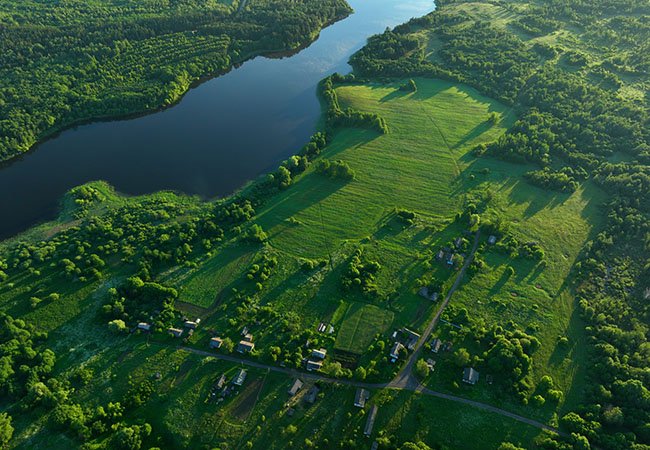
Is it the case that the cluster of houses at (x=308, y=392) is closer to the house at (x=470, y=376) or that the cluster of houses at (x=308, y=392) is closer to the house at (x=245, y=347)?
the house at (x=245, y=347)

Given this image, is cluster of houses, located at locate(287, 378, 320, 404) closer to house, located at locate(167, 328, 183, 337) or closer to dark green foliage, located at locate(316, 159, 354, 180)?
house, located at locate(167, 328, 183, 337)

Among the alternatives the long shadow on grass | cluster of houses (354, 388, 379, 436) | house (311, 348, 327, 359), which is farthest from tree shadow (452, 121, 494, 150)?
cluster of houses (354, 388, 379, 436)

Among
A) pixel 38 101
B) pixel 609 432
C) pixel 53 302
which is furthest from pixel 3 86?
pixel 609 432

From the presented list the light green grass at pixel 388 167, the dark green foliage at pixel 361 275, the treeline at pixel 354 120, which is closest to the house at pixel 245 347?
the dark green foliage at pixel 361 275

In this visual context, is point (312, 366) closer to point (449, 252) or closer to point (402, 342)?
point (402, 342)

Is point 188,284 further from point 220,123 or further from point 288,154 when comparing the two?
point 220,123

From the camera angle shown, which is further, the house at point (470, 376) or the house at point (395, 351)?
the house at point (395, 351)

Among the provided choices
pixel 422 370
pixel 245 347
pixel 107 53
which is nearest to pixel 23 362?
pixel 245 347
